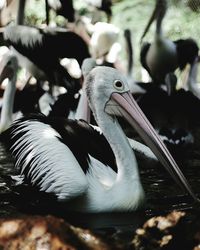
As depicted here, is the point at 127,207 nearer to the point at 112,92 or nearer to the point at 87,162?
the point at 87,162

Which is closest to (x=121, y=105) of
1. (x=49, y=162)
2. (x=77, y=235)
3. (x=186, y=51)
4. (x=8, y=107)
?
(x=49, y=162)

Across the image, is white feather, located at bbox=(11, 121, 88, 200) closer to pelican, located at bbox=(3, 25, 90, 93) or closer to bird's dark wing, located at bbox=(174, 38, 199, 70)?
pelican, located at bbox=(3, 25, 90, 93)

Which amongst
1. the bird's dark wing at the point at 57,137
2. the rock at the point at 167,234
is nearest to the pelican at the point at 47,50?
the bird's dark wing at the point at 57,137

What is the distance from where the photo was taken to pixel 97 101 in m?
4.42

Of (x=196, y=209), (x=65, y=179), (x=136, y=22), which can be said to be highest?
(x=65, y=179)

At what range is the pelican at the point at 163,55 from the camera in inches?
398

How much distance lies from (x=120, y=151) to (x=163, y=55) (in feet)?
19.6

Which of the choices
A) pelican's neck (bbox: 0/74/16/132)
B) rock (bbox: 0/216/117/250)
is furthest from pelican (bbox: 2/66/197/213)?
pelican's neck (bbox: 0/74/16/132)

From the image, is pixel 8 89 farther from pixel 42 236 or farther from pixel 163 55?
pixel 42 236

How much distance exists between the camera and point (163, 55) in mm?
10102

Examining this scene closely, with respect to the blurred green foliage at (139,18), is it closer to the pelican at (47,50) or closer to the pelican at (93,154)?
the pelican at (47,50)

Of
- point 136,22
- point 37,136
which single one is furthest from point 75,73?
point 37,136

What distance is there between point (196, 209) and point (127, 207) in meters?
0.45

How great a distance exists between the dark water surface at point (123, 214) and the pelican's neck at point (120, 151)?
0.23 m
